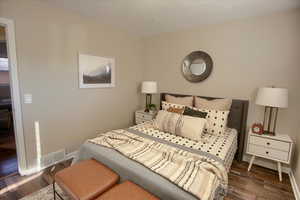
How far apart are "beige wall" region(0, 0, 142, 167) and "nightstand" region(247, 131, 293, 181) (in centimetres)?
260

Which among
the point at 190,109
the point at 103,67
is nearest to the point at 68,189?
the point at 190,109

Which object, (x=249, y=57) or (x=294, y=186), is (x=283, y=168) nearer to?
(x=294, y=186)

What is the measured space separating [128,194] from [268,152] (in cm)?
212

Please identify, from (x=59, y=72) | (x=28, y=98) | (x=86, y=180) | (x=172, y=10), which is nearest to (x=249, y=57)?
(x=172, y=10)

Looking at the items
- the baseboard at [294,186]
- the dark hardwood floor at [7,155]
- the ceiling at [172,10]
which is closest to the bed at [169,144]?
the baseboard at [294,186]

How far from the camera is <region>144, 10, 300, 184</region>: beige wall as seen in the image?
7.27ft

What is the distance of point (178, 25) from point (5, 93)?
17.7 ft

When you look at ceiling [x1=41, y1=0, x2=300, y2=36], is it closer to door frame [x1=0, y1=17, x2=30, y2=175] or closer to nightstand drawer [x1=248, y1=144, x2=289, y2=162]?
door frame [x1=0, y1=17, x2=30, y2=175]

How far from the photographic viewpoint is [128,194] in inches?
47.7

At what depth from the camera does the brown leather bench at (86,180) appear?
1.27 m

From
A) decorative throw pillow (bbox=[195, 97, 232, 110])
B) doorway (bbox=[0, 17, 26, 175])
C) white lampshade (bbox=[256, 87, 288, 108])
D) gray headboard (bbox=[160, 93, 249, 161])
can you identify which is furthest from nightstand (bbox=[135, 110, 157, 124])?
doorway (bbox=[0, 17, 26, 175])

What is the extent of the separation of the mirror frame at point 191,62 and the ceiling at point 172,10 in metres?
0.55

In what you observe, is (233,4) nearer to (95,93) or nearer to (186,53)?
(186,53)

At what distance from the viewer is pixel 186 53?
312 centimetres
